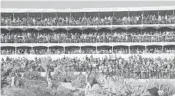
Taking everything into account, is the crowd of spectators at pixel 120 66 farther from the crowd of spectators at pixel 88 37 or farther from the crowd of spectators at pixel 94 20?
the crowd of spectators at pixel 94 20

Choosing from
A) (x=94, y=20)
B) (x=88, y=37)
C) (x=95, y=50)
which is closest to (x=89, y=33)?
(x=88, y=37)

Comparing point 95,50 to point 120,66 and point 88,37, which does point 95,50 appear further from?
point 120,66

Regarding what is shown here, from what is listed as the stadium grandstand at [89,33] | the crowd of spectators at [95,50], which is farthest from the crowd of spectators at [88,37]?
the crowd of spectators at [95,50]

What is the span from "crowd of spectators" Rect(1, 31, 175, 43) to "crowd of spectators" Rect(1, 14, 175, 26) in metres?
1.34

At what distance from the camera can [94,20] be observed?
1982 inches

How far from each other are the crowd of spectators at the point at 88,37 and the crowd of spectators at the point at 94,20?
1341 millimetres

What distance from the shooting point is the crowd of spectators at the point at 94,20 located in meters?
49.6

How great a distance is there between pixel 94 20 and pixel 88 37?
1.98 meters

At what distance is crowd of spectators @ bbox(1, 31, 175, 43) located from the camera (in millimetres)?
49219

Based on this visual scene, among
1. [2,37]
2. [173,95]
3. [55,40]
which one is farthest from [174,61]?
[2,37]

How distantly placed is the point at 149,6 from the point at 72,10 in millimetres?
8773

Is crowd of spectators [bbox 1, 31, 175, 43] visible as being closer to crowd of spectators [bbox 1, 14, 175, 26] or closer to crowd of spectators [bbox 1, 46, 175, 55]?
crowd of spectators [bbox 1, 46, 175, 55]

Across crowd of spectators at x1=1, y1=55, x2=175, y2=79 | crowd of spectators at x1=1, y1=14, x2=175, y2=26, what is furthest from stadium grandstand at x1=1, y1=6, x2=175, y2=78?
crowd of spectators at x1=1, y1=55, x2=175, y2=79

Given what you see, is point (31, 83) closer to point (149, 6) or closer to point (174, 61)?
point (174, 61)
